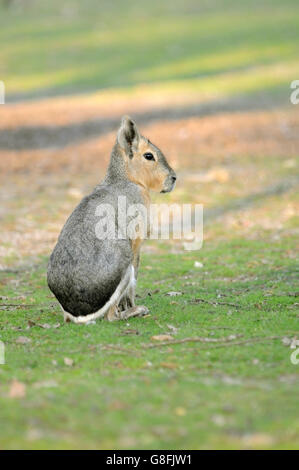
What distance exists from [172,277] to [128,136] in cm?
221

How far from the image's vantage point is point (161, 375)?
17.8 ft

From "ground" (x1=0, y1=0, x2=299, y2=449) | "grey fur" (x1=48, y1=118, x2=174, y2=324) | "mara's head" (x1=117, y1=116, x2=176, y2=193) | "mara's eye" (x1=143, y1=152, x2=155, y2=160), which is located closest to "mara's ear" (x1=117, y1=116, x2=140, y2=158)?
"mara's head" (x1=117, y1=116, x2=176, y2=193)

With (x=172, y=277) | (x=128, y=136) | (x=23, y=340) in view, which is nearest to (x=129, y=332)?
(x=23, y=340)

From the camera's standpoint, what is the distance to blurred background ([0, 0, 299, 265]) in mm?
14422

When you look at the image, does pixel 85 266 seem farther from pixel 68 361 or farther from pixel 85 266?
pixel 68 361

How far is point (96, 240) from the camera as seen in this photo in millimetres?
6801

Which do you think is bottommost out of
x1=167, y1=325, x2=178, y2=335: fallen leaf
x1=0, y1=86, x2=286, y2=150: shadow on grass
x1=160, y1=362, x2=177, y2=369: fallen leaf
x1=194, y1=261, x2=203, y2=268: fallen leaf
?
x1=160, y1=362, x2=177, y2=369: fallen leaf

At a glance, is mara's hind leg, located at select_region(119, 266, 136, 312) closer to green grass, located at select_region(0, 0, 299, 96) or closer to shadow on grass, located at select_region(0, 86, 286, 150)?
shadow on grass, located at select_region(0, 86, 286, 150)

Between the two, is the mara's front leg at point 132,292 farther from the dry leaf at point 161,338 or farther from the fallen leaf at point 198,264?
the fallen leaf at point 198,264

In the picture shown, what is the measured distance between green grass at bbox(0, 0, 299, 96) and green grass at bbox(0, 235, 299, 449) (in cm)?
1857

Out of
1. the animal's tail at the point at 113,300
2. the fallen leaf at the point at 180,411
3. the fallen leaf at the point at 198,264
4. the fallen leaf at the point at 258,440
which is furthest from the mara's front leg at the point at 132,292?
the fallen leaf at the point at 258,440

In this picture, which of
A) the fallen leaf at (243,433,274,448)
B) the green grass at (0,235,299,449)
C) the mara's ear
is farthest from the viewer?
the mara's ear

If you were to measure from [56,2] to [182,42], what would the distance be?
56.4ft

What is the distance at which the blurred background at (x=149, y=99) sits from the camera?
14422 millimetres
